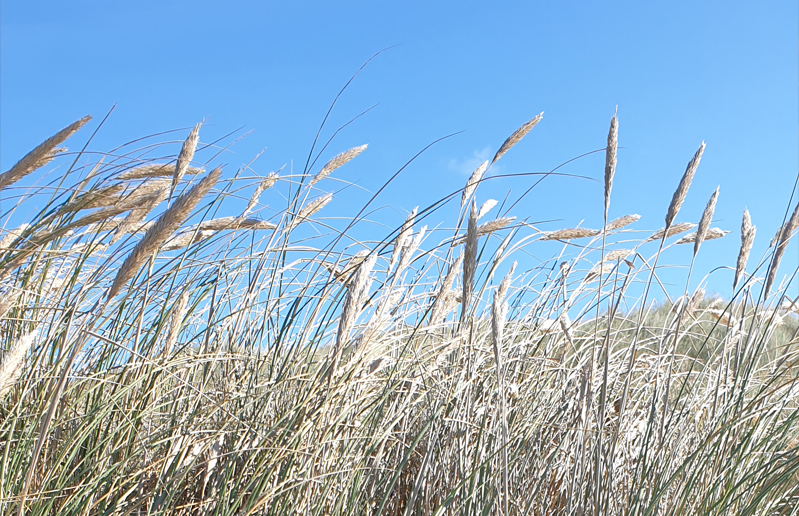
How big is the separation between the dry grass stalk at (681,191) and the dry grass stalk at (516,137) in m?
0.65

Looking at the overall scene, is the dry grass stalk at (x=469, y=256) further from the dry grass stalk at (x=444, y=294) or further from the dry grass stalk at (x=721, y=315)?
the dry grass stalk at (x=721, y=315)

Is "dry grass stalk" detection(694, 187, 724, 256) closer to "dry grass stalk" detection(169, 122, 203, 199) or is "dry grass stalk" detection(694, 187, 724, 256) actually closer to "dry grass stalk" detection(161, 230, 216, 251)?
"dry grass stalk" detection(169, 122, 203, 199)

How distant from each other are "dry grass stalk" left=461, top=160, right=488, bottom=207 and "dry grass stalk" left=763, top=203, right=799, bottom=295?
0.86m

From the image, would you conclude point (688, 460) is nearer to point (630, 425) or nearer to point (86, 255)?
point (630, 425)

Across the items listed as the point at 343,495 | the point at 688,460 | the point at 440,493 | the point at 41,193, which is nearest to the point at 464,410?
the point at 440,493

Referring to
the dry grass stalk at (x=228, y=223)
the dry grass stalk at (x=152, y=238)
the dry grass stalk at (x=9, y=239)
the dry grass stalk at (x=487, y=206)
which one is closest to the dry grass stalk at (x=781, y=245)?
the dry grass stalk at (x=487, y=206)

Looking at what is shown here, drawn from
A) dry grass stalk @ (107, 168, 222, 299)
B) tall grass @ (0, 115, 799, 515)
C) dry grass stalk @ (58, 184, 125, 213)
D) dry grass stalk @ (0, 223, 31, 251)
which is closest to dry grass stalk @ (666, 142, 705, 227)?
tall grass @ (0, 115, 799, 515)

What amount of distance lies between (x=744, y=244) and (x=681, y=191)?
1.17 ft

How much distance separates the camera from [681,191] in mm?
1523

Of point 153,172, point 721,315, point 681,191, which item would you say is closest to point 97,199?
point 153,172

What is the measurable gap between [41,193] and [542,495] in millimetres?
2208

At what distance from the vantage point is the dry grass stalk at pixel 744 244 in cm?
169

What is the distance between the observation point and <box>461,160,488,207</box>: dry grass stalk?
2070mm

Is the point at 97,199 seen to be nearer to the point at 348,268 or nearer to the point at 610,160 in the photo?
the point at 348,268
